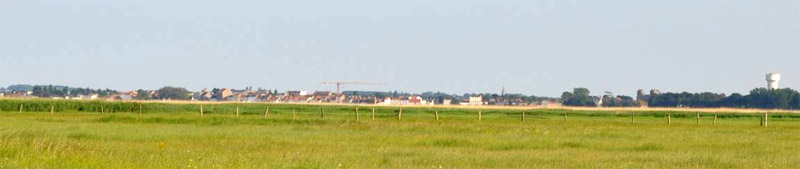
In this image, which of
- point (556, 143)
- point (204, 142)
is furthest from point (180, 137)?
point (556, 143)

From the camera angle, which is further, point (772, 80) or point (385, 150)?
point (772, 80)

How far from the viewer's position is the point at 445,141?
107 ft

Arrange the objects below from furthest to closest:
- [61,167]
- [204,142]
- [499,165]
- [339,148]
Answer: [204,142] < [339,148] < [499,165] < [61,167]

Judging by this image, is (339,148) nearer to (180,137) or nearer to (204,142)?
(204,142)

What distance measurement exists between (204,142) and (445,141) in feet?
18.3

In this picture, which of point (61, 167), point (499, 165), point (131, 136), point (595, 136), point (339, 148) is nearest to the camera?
point (61, 167)

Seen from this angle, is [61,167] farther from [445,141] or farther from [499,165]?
[445,141]

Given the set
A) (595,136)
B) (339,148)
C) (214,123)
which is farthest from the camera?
(214,123)

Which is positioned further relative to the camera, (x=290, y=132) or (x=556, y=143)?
(x=290, y=132)

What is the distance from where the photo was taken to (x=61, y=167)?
56.0 ft

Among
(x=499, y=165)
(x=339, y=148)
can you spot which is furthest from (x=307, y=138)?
(x=499, y=165)

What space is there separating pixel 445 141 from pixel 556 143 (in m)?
2.62

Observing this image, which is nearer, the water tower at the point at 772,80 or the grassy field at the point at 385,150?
the grassy field at the point at 385,150

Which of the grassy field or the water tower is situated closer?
the grassy field
